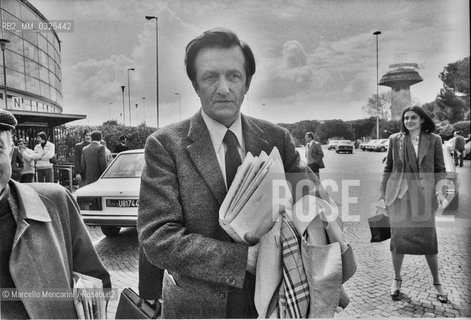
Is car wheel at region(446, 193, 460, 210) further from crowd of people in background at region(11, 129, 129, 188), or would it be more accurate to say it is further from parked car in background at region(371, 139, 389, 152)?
crowd of people in background at region(11, 129, 129, 188)

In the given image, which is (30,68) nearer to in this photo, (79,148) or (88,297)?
(79,148)

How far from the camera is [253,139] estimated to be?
118 cm

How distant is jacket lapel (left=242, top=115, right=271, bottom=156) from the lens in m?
1.17

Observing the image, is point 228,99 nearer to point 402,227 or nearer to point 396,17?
point 396,17

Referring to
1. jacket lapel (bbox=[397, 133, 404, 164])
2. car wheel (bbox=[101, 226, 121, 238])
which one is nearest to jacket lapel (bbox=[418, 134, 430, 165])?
jacket lapel (bbox=[397, 133, 404, 164])

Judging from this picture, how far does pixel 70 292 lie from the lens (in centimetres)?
116

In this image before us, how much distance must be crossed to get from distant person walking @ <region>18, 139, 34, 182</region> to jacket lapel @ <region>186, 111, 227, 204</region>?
1.15m

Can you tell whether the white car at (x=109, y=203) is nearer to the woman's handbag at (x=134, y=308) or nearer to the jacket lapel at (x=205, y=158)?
the woman's handbag at (x=134, y=308)

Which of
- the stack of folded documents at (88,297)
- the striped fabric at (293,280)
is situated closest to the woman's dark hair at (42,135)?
the stack of folded documents at (88,297)

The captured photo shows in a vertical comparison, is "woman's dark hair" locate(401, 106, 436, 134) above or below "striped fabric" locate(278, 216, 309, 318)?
above

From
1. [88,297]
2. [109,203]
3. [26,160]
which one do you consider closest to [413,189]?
[88,297]

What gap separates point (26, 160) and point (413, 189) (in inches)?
97.6

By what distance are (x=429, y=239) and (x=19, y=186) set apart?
93.4 inches

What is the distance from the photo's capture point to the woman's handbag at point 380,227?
8.27ft
